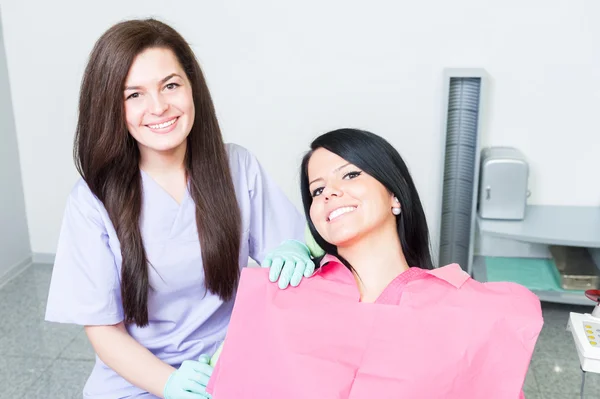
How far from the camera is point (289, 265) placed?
1.30m

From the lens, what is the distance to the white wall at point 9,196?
311 centimetres

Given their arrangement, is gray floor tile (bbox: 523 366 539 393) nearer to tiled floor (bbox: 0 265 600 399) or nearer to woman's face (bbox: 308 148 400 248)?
tiled floor (bbox: 0 265 600 399)

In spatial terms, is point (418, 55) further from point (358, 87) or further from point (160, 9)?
point (160, 9)

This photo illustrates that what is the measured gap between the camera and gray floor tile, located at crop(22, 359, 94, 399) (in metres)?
2.30

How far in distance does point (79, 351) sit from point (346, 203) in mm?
1711

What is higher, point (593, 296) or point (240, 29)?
point (240, 29)

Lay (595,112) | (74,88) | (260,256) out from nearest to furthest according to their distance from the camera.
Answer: (260,256) → (595,112) → (74,88)

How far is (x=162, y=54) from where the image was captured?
146 centimetres

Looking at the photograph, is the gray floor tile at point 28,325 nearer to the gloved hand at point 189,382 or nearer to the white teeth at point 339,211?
the gloved hand at point 189,382

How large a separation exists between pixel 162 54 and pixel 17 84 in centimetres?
198

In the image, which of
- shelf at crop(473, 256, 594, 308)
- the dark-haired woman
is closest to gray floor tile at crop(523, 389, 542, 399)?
shelf at crop(473, 256, 594, 308)

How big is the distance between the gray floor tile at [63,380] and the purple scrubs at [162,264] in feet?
2.57

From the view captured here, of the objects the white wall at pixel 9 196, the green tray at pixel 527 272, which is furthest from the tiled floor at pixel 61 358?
the white wall at pixel 9 196

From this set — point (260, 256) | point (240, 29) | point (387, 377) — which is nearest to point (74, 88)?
point (240, 29)
